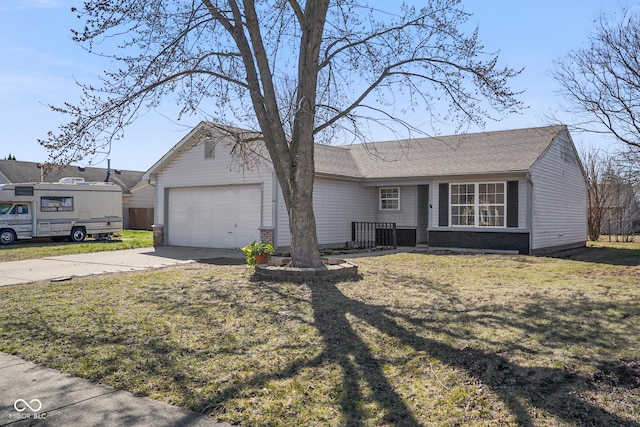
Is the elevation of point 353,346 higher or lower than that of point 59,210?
lower

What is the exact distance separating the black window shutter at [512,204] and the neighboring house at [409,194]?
0.03 metres

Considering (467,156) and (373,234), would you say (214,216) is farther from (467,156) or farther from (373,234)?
(467,156)

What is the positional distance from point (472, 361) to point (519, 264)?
8979 mm

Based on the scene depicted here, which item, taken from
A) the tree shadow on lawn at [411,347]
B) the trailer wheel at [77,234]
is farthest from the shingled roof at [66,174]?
the tree shadow on lawn at [411,347]

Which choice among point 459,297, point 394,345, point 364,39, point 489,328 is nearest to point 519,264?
point 459,297

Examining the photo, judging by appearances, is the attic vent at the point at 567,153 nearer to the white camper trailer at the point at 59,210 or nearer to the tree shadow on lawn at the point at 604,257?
the tree shadow on lawn at the point at 604,257

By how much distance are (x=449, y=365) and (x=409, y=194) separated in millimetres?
15443

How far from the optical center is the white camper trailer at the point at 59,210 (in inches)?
851

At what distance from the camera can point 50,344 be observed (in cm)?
562

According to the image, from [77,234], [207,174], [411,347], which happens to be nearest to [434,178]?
[207,174]

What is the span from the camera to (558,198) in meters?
18.7

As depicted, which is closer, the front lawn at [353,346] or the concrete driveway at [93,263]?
the front lawn at [353,346]

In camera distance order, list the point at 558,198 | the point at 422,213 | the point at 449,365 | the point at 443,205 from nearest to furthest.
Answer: the point at 449,365
the point at 443,205
the point at 558,198
the point at 422,213

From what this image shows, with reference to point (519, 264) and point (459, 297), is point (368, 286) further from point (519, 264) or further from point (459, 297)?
point (519, 264)
